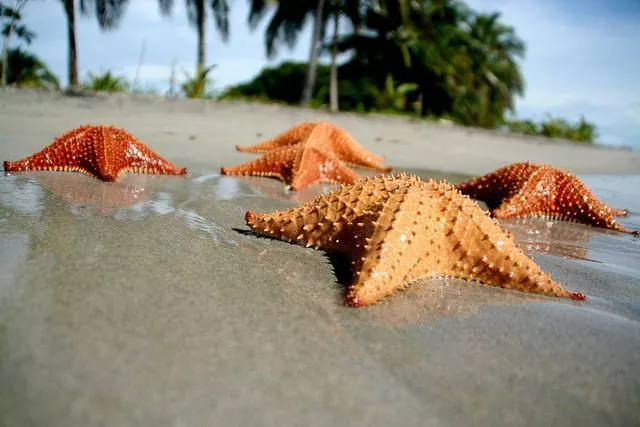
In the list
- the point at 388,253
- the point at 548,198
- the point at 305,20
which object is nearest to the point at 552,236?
the point at 548,198

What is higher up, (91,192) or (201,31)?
(201,31)

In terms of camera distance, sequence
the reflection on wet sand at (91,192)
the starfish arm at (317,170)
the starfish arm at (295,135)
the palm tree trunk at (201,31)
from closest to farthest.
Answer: the reflection on wet sand at (91,192) → the starfish arm at (317,170) → the starfish arm at (295,135) → the palm tree trunk at (201,31)

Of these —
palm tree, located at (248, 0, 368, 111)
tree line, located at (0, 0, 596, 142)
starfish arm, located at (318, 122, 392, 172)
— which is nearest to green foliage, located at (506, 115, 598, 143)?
tree line, located at (0, 0, 596, 142)

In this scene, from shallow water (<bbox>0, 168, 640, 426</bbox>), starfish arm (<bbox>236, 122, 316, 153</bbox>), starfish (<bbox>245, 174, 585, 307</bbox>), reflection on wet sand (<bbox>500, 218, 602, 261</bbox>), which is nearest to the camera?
shallow water (<bbox>0, 168, 640, 426</bbox>)

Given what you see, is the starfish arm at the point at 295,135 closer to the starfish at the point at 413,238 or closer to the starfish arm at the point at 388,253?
the starfish at the point at 413,238

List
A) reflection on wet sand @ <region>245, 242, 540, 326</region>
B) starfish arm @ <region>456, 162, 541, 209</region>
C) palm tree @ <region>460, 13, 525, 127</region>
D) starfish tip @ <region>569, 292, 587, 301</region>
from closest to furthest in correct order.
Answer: reflection on wet sand @ <region>245, 242, 540, 326</region> < starfish tip @ <region>569, 292, 587, 301</region> < starfish arm @ <region>456, 162, 541, 209</region> < palm tree @ <region>460, 13, 525, 127</region>

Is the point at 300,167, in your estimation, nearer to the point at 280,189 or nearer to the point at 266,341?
the point at 280,189

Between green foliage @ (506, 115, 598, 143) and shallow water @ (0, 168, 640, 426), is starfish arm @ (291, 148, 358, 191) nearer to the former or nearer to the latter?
shallow water @ (0, 168, 640, 426)

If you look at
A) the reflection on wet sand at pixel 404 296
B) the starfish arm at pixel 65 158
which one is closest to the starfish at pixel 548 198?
the reflection on wet sand at pixel 404 296
